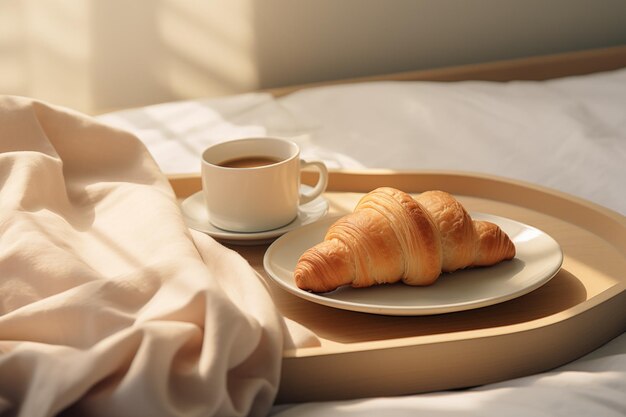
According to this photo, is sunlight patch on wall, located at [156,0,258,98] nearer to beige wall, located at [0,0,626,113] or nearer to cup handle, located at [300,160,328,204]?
beige wall, located at [0,0,626,113]

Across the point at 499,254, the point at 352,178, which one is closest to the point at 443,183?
the point at 352,178

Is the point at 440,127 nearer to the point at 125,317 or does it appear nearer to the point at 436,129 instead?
the point at 436,129

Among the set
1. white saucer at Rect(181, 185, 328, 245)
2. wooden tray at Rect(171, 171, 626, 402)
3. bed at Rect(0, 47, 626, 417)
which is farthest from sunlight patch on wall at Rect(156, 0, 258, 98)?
wooden tray at Rect(171, 171, 626, 402)

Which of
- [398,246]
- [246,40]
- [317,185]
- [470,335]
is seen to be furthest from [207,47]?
[470,335]

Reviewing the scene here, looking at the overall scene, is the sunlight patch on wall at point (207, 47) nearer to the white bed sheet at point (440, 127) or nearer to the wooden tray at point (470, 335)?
the white bed sheet at point (440, 127)

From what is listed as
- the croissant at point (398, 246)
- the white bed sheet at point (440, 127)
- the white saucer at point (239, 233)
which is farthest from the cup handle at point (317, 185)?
the white bed sheet at point (440, 127)
